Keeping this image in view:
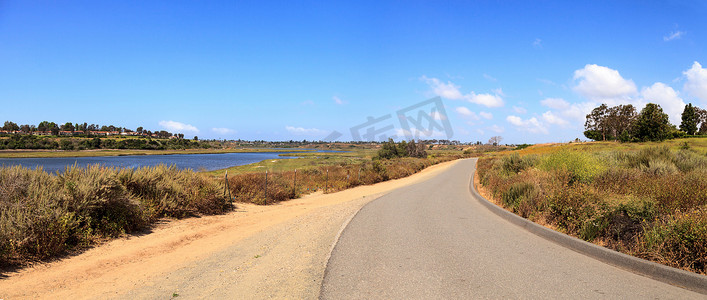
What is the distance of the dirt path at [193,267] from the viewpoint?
4699mm

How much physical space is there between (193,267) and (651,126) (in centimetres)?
8974

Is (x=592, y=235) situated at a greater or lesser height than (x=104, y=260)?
greater

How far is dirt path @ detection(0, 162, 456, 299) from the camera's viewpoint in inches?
185

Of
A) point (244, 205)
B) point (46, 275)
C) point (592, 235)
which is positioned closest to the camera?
point (46, 275)

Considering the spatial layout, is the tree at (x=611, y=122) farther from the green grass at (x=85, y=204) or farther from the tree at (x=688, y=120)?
the green grass at (x=85, y=204)

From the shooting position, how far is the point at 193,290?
15.4 ft

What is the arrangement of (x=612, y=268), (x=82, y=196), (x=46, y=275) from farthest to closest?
1. (x=82, y=196)
2. (x=46, y=275)
3. (x=612, y=268)

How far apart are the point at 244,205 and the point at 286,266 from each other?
886 cm

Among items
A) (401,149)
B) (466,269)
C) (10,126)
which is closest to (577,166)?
(466,269)

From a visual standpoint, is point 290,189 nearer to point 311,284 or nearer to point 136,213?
A: point 136,213

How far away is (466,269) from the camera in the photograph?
16.8 feet

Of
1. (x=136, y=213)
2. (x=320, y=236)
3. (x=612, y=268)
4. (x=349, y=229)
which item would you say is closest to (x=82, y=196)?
(x=136, y=213)

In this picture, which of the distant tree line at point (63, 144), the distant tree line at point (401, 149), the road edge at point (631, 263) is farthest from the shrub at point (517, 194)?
the distant tree line at point (63, 144)

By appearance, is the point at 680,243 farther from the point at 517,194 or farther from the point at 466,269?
the point at 517,194
